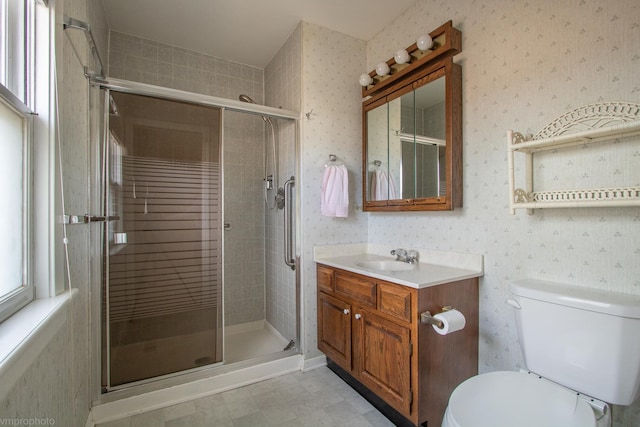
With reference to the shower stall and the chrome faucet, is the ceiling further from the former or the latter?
the chrome faucet

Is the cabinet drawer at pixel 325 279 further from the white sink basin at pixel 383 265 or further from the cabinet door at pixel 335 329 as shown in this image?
the white sink basin at pixel 383 265

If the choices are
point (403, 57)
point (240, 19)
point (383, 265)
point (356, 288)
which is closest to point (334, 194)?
point (383, 265)

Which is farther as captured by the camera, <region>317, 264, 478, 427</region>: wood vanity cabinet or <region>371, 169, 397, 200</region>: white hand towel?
<region>371, 169, 397, 200</region>: white hand towel

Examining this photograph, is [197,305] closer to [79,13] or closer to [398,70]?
[79,13]

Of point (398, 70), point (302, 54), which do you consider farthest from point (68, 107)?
point (398, 70)

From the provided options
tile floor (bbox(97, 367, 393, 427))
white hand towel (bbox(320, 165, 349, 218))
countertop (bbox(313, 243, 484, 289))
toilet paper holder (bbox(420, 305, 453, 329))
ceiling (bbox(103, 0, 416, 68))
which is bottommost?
tile floor (bbox(97, 367, 393, 427))

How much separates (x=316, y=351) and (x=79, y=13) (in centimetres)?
258

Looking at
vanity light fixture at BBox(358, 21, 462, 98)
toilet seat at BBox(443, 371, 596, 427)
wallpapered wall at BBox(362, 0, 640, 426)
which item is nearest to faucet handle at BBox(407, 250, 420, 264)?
wallpapered wall at BBox(362, 0, 640, 426)

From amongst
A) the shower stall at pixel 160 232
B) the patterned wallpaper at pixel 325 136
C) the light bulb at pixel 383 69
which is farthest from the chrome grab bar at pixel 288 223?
the light bulb at pixel 383 69

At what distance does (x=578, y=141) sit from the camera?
1355 mm

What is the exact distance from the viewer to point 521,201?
1.51 metres

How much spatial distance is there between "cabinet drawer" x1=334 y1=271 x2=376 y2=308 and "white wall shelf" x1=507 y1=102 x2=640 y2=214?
2.86ft

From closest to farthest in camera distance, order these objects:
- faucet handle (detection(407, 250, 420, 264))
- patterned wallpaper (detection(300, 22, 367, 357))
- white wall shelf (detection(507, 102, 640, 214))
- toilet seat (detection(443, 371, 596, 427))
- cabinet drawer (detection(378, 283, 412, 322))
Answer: toilet seat (detection(443, 371, 596, 427)) → white wall shelf (detection(507, 102, 640, 214)) → cabinet drawer (detection(378, 283, 412, 322)) → faucet handle (detection(407, 250, 420, 264)) → patterned wallpaper (detection(300, 22, 367, 357))

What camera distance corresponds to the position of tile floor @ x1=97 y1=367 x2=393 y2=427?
5.73 feet
